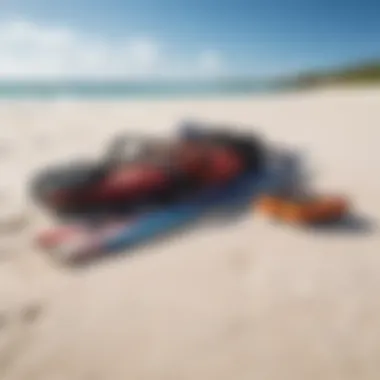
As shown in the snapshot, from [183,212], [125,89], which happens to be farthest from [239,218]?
[125,89]

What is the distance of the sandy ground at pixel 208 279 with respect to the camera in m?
0.91

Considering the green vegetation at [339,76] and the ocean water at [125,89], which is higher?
the green vegetation at [339,76]

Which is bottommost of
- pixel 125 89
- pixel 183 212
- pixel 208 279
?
pixel 208 279

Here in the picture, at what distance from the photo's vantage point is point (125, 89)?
3.43 ft

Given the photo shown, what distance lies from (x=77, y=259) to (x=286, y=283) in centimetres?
39

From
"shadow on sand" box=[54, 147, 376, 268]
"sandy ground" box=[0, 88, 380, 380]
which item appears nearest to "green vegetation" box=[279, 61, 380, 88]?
"sandy ground" box=[0, 88, 380, 380]

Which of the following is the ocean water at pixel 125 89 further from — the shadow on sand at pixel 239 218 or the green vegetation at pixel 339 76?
the shadow on sand at pixel 239 218

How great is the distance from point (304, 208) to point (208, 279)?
0.22 meters

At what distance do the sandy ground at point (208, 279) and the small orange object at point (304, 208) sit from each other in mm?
25

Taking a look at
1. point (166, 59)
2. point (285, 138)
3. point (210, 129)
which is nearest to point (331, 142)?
point (285, 138)

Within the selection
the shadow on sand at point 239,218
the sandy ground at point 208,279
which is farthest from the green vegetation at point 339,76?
the shadow on sand at point 239,218

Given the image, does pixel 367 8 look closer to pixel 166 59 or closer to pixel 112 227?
pixel 166 59

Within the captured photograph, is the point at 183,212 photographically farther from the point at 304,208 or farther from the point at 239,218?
the point at 304,208

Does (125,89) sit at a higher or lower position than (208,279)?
higher
